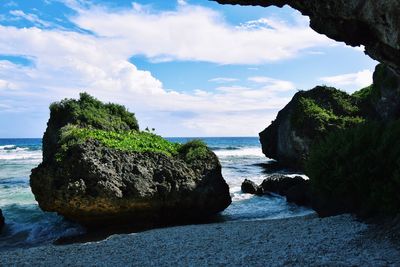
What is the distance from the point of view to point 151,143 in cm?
2047

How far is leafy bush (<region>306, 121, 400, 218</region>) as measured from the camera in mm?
12477

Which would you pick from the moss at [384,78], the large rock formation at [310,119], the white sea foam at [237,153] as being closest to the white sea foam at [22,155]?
the white sea foam at [237,153]

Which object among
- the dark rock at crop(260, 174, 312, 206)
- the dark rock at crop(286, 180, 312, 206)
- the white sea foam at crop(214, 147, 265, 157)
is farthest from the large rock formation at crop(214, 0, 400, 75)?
the white sea foam at crop(214, 147, 265, 157)

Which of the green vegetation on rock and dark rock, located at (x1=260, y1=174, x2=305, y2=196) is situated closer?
the green vegetation on rock

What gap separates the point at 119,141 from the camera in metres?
19.6

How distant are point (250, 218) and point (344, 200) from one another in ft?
19.7

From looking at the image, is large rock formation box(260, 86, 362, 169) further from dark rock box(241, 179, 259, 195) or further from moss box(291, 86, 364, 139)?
dark rock box(241, 179, 259, 195)

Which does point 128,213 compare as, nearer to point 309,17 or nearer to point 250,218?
point 250,218

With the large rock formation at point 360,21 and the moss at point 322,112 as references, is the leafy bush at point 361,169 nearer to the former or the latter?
the large rock formation at point 360,21

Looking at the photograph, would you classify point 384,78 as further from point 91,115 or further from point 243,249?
point 243,249

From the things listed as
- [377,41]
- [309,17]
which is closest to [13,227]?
[309,17]

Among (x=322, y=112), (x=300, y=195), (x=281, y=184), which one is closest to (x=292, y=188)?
(x=300, y=195)

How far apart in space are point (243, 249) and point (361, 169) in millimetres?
4631

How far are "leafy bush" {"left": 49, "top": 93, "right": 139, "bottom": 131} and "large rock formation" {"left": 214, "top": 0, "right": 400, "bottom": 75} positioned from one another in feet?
35.3
